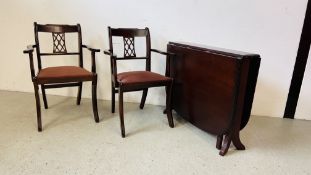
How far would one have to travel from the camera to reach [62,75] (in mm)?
2041

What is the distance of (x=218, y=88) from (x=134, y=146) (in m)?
0.80

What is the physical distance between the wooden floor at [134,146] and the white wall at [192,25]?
0.48 meters

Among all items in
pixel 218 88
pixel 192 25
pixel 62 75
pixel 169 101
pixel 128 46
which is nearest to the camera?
pixel 218 88

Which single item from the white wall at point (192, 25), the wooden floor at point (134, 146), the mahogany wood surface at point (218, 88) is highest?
the white wall at point (192, 25)

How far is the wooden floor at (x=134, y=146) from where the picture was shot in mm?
1660

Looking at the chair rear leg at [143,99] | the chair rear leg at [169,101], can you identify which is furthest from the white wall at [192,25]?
the chair rear leg at [169,101]

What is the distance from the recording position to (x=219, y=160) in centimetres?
179

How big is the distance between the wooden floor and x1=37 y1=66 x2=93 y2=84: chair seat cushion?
1.48 ft

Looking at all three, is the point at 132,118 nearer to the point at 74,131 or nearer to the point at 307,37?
the point at 74,131

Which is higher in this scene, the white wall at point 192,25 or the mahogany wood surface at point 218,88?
the white wall at point 192,25

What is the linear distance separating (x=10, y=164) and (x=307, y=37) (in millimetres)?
2803

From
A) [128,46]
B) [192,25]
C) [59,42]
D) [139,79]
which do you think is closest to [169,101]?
[139,79]

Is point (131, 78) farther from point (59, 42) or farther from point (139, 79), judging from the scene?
point (59, 42)

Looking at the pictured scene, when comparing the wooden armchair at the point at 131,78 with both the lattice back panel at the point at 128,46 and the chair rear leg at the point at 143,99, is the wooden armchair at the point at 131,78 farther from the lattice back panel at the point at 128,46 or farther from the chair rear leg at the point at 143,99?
the chair rear leg at the point at 143,99
